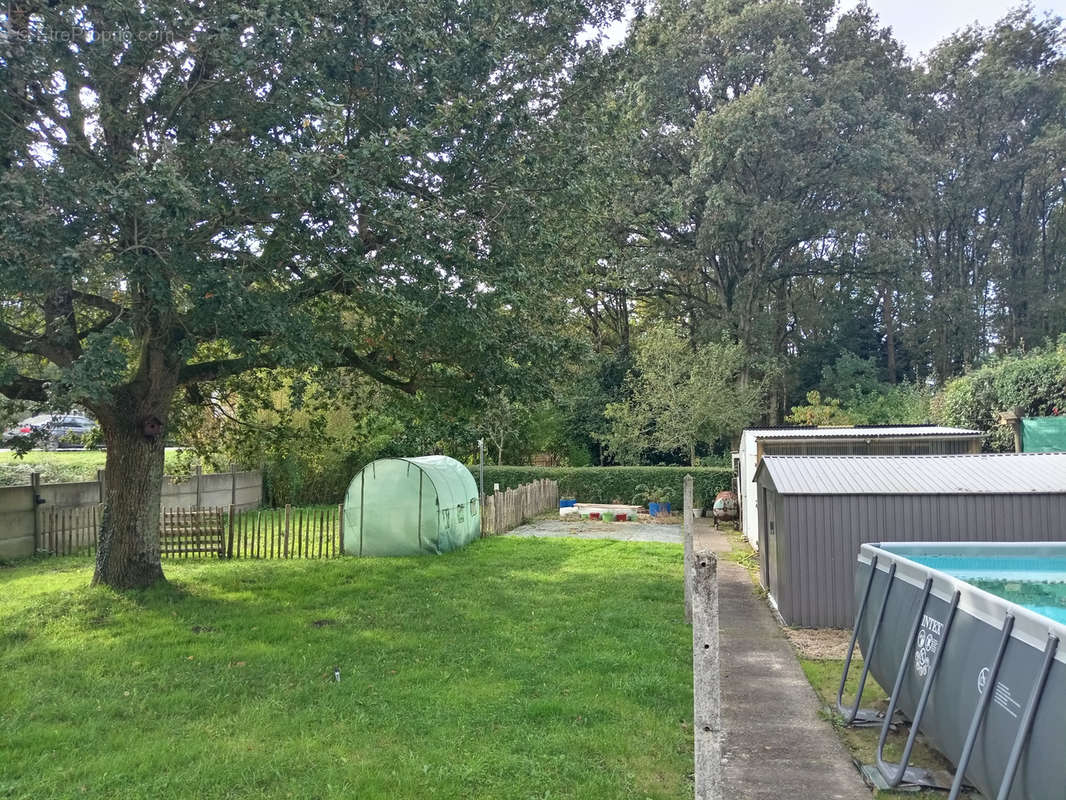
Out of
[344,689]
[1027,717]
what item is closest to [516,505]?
[344,689]

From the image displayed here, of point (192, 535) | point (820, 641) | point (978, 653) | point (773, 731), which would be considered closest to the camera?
point (978, 653)

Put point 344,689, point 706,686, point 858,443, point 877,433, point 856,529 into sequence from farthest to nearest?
point 877,433 < point 858,443 < point 856,529 < point 344,689 < point 706,686

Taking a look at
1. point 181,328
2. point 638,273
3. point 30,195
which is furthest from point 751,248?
point 30,195

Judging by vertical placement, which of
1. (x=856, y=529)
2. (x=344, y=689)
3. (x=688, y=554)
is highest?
(x=856, y=529)

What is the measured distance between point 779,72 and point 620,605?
79.7ft

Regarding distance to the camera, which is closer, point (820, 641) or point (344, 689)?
point (344, 689)

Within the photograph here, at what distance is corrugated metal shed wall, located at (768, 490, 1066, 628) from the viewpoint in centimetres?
978

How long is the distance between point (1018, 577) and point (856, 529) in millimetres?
3939

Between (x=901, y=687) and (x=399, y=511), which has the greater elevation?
(x=399, y=511)

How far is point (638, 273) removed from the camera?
102 ft

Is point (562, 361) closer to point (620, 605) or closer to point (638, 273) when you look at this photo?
point (620, 605)

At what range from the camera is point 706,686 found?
337cm

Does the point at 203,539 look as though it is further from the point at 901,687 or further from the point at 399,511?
the point at 901,687

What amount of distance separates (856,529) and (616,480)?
1827 centimetres
